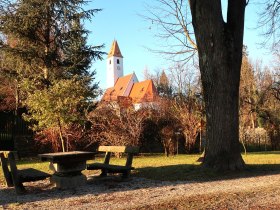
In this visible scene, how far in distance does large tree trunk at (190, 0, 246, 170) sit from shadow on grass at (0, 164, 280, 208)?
21.0 inches

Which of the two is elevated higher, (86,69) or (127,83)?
(127,83)

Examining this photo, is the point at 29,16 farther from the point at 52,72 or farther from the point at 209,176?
the point at 209,176

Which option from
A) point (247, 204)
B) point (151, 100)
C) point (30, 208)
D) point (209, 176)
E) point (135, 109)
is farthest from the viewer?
point (151, 100)

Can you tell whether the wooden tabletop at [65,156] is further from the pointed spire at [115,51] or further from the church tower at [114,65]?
the pointed spire at [115,51]

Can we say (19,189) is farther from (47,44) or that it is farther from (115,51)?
(115,51)

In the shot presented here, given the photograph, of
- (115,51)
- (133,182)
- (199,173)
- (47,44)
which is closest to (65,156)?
(133,182)

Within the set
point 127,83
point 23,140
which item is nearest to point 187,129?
point 23,140

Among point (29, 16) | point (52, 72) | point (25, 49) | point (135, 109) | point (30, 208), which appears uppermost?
point (29, 16)

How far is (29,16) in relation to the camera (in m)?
21.0

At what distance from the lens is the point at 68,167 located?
8.48 metres

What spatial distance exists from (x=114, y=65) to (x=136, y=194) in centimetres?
9756

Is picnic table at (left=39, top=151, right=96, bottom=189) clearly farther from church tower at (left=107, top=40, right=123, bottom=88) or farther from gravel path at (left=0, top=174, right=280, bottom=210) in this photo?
church tower at (left=107, top=40, right=123, bottom=88)

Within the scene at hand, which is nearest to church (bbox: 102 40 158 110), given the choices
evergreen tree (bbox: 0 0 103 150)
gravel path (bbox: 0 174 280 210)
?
evergreen tree (bbox: 0 0 103 150)

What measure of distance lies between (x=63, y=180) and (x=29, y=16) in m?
15.1
